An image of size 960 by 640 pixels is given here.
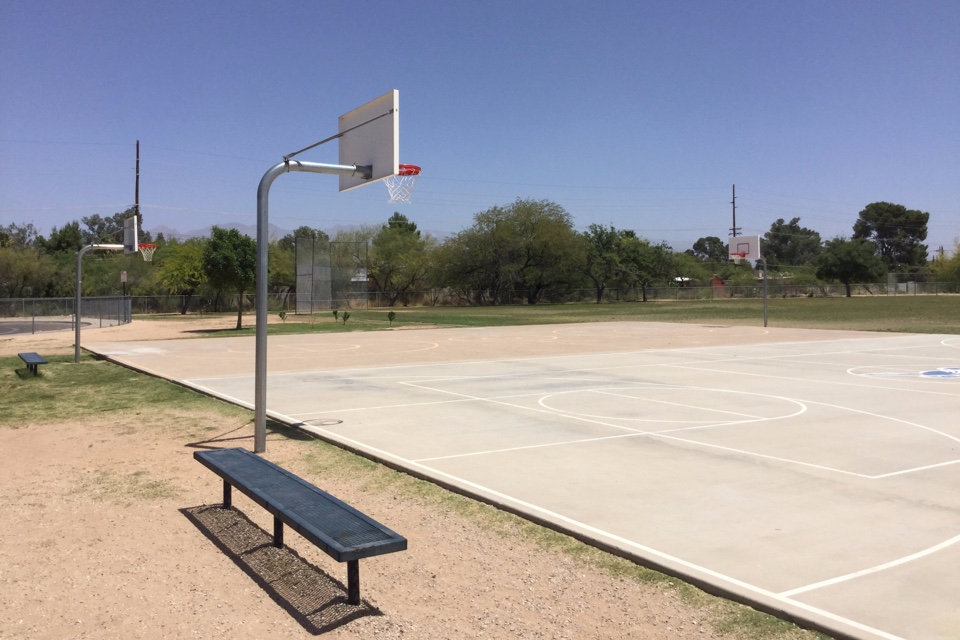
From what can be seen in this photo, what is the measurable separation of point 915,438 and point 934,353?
48.2 feet

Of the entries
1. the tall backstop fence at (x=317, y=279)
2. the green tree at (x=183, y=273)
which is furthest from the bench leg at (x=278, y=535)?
the green tree at (x=183, y=273)

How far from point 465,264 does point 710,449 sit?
77180 millimetres

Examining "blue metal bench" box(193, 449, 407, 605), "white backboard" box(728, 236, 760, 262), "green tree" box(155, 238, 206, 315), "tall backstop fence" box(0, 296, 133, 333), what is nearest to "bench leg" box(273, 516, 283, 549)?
"blue metal bench" box(193, 449, 407, 605)

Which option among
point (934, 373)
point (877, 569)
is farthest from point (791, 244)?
point (877, 569)

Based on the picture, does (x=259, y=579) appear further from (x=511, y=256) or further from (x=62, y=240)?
(x=62, y=240)

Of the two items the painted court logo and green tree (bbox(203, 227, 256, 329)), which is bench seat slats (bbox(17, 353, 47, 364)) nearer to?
the painted court logo

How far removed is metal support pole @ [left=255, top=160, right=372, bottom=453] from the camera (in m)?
9.38

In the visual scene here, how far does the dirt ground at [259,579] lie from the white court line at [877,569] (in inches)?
28.8

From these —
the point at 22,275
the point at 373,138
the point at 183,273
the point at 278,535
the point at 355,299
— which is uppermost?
the point at 373,138

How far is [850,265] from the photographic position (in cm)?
10612

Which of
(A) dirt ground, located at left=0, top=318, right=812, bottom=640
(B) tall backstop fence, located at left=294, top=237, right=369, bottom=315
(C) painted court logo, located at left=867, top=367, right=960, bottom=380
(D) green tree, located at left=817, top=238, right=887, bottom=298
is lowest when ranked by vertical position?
(A) dirt ground, located at left=0, top=318, right=812, bottom=640

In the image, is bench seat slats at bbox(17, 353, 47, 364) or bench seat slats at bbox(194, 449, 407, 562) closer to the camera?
bench seat slats at bbox(194, 449, 407, 562)

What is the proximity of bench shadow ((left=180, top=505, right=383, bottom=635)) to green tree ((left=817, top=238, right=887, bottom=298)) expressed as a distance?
108 metres

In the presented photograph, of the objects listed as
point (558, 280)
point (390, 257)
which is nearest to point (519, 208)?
point (558, 280)
